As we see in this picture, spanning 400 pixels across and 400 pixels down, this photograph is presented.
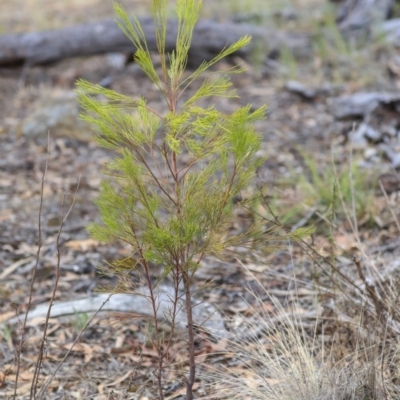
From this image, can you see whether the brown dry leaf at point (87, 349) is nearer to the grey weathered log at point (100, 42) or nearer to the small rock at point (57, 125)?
the small rock at point (57, 125)

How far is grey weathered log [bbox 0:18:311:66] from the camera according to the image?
288 inches

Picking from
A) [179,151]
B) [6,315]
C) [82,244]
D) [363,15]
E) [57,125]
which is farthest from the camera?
[363,15]

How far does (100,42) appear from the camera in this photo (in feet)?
24.2

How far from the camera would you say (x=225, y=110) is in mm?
6492

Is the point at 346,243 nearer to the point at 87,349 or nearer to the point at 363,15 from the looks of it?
the point at 87,349

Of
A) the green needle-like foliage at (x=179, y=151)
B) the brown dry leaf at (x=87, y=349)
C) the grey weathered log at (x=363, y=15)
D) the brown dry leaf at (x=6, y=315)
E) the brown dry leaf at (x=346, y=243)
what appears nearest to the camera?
the green needle-like foliage at (x=179, y=151)

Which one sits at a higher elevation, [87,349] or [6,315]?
[6,315]

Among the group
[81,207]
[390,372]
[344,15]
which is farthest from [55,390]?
[344,15]

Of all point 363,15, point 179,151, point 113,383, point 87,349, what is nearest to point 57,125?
point 87,349

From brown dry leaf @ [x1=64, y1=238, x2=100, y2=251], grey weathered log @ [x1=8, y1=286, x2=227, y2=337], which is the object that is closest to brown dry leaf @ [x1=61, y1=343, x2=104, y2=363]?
grey weathered log @ [x1=8, y1=286, x2=227, y2=337]

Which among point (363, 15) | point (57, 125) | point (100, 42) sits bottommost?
point (57, 125)

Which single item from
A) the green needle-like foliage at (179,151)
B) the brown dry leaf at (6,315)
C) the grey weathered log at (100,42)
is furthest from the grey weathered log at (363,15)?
the green needle-like foliage at (179,151)

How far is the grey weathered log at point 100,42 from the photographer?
7.32 meters

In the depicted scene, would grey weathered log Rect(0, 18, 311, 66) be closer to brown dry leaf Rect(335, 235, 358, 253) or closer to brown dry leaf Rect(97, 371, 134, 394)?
brown dry leaf Rect(335, 235, 358, 253)
